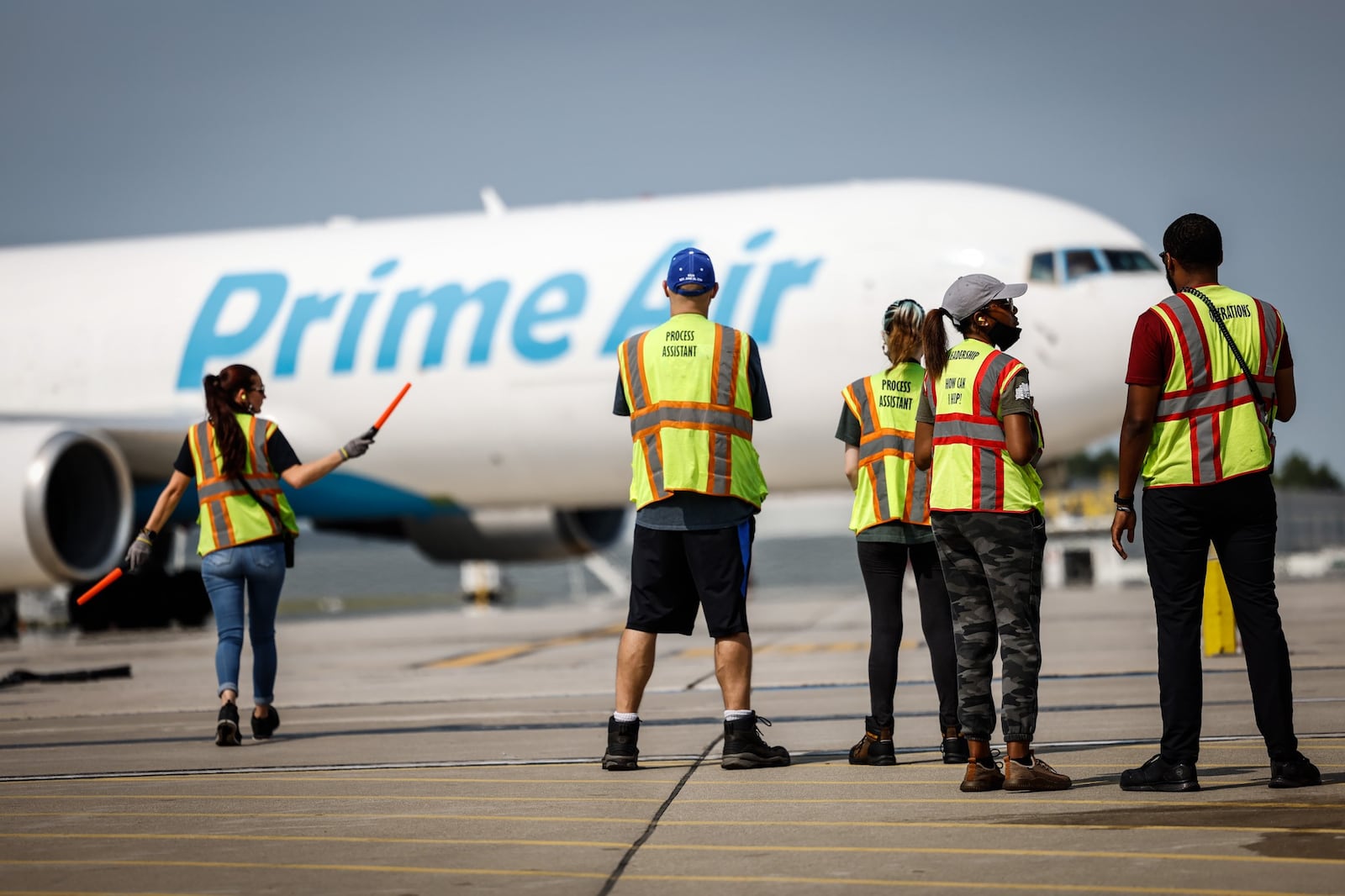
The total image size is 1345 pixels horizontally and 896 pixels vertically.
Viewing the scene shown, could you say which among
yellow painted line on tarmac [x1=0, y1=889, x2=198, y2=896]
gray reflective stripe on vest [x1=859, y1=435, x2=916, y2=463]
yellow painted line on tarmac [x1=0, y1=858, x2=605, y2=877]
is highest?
gray reflective stripe on vest [x1=859, y1=435, x2=916, y2=463]

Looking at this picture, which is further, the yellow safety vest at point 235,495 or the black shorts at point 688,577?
the yellow safety vest at point 235,495

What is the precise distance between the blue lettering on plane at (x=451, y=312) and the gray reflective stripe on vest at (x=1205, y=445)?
9.49m

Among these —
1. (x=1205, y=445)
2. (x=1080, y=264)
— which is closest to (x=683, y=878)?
(x=1205, y=445)

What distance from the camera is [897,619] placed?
5.55m

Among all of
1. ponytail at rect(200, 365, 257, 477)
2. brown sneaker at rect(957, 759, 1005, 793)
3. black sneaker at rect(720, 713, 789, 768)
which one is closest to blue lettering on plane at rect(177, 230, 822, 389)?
ponytail at rect(200, 365, 257, 477)

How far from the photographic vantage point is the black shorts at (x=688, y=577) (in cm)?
545

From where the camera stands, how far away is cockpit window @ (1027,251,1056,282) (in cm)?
1387

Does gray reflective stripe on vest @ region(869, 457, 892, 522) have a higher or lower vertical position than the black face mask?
lower

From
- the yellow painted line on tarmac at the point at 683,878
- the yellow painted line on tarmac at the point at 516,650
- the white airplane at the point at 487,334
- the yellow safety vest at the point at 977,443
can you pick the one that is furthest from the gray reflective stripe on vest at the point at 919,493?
the white airplane at the point at 487,334

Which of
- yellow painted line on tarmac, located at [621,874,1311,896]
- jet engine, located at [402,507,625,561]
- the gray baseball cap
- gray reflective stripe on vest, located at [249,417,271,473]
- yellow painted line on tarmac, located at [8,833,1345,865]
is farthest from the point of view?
jet engine, located at [402,507,625,561]

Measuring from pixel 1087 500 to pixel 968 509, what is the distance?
23.8m

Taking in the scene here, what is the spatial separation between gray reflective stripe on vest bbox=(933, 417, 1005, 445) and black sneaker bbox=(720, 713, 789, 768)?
3.65ft

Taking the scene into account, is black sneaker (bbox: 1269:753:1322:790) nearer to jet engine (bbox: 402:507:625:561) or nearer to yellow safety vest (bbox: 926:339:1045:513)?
yellow safety vest (bbox: 926:339:1045:513)

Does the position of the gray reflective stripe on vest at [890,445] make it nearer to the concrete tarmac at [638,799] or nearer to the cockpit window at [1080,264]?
the concrete tarmac at [638,799]
